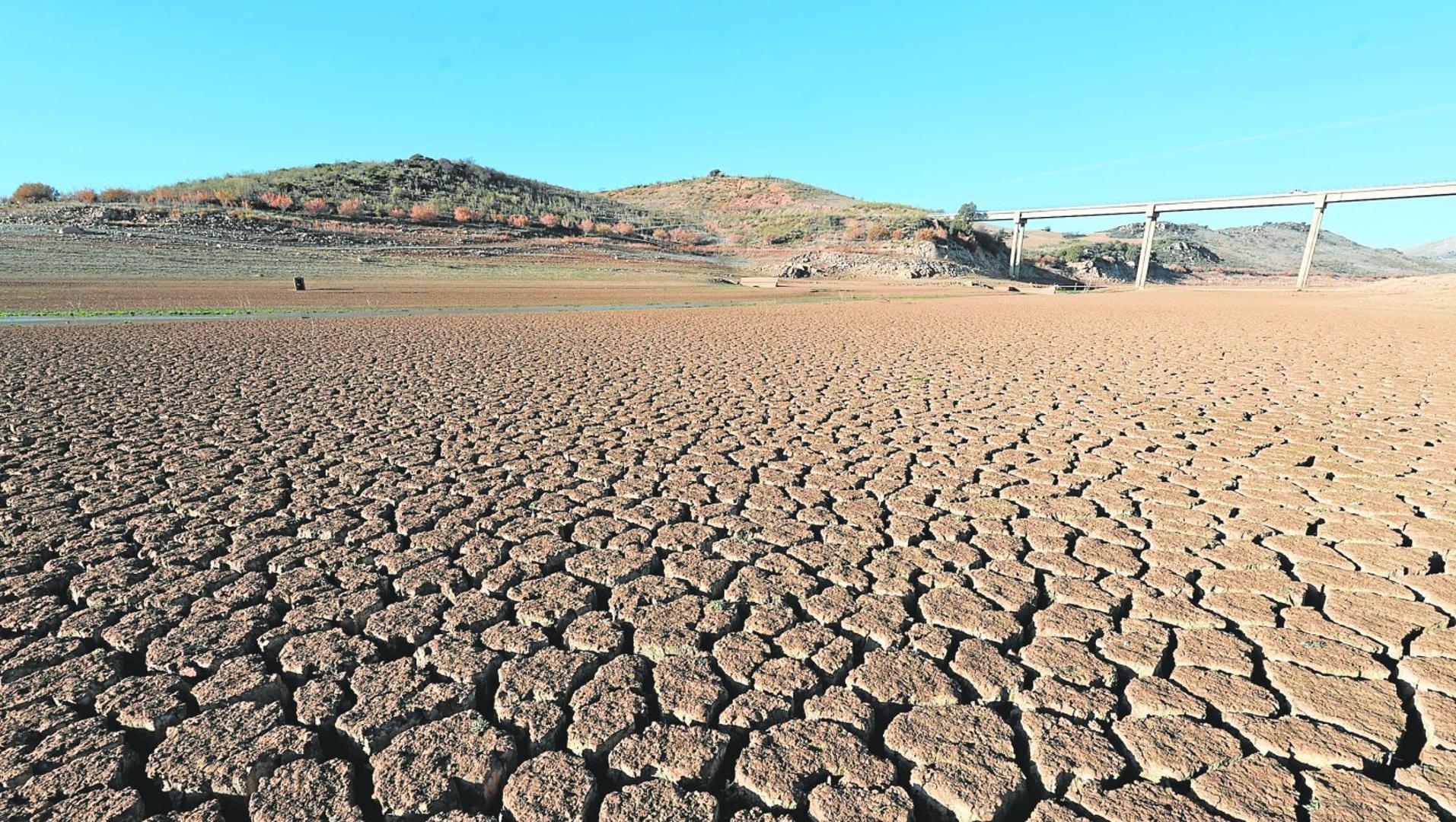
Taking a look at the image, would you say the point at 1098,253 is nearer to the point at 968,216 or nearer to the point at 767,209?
the point at 968,216

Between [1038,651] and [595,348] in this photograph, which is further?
[595,348]

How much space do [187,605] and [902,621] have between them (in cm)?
269

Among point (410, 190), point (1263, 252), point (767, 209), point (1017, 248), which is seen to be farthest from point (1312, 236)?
point (1263, 252)

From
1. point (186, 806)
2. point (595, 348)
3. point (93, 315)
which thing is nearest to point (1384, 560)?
point (186, 806)

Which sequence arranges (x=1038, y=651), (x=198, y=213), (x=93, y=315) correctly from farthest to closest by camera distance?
(x=198, y=213), (x=93, y=315), (x=1038, y=651)

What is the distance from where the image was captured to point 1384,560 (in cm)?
289

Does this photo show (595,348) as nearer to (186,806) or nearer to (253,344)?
(253,344)

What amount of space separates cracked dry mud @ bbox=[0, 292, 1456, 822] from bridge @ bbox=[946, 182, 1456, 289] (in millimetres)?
49077

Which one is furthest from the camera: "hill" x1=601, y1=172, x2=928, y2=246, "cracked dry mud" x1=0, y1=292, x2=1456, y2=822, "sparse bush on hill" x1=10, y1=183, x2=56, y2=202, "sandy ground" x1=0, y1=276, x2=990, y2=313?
"hill" x1=601, y1=172, x2=928, y2=246

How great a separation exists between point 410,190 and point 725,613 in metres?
51.7

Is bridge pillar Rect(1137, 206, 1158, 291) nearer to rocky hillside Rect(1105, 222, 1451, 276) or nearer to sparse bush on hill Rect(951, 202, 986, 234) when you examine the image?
sparse bush on hill Rect(951, 202, 986, 234)

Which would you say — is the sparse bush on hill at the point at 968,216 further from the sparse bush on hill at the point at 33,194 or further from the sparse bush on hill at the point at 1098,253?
the sparse bush on hill at the point at 33,194

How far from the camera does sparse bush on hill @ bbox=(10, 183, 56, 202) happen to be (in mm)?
33656

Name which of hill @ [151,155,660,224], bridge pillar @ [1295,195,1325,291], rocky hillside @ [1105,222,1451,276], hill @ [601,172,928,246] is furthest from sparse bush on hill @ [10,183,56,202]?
rocky hillside @ [1105,222,1451,276]
